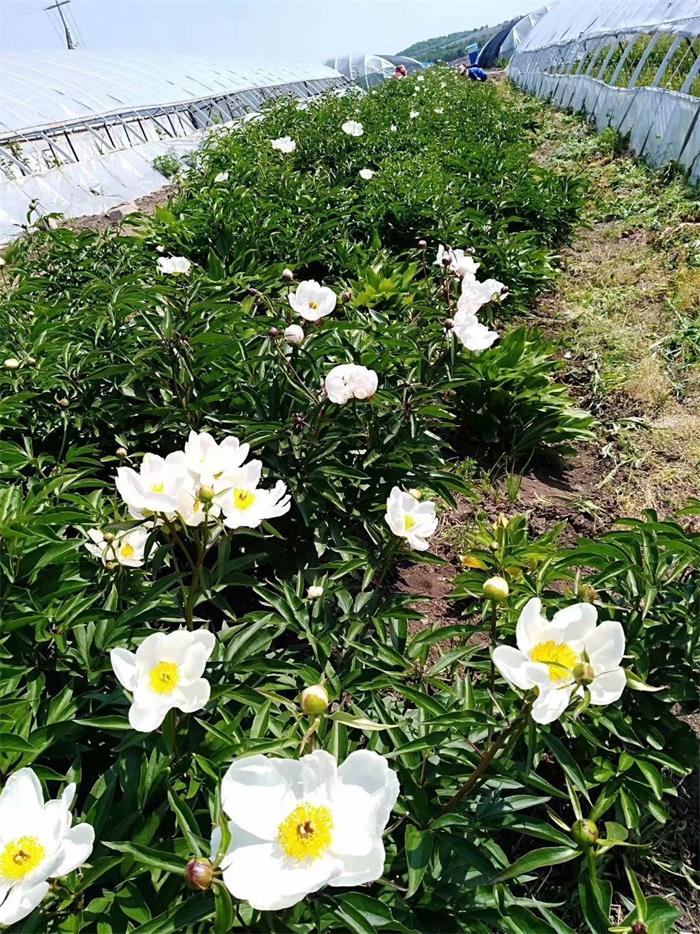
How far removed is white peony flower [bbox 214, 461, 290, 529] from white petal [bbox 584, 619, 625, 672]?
0.62 metres

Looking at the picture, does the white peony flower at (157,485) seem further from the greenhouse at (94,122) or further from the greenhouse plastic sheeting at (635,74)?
the greenhouse plastic sheeting at (635,74)

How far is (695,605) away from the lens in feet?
4.99

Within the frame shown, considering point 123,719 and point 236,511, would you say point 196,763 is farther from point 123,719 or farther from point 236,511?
point 236,511

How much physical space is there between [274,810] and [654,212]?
6.91 m

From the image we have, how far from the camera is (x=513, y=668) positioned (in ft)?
3.47

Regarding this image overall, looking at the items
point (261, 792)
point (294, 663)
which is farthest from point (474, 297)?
point (261, 792)

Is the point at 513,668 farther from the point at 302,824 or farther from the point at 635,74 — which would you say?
the point at 635,74

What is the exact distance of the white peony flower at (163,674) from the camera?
1.09m

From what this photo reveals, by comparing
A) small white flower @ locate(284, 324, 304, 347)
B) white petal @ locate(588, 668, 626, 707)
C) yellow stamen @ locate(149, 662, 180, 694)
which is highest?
small white flower @ locate(284, 324, 304, 347)

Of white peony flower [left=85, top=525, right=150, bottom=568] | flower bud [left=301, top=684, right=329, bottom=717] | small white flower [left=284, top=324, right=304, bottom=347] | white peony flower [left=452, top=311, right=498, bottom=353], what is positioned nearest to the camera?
flower bud [left=301, top=684, right=329, bottom=717]

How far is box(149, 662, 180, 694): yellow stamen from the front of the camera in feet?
3.65

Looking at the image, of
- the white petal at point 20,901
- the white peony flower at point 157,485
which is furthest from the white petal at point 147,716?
the white peony flower at point 157,485

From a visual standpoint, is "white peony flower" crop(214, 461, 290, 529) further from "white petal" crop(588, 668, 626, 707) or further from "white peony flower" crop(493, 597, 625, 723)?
"white petal" crop(588, 668, 626, 707)

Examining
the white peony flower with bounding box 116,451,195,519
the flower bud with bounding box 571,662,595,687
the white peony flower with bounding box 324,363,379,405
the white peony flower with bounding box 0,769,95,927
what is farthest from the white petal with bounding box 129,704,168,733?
the white peony flower with bounding box 324,363,379,405
